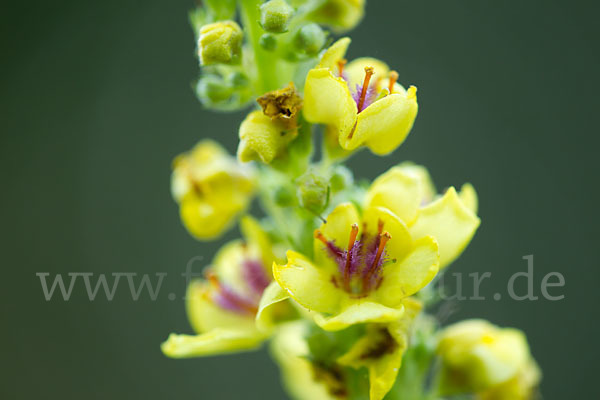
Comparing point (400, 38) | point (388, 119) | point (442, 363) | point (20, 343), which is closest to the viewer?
point (388, 119)

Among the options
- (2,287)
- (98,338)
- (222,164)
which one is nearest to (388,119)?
(222,164)

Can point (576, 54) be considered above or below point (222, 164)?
above

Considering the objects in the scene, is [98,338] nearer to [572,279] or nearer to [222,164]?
[572,279]

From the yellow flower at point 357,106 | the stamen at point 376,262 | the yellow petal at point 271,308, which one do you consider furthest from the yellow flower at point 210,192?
the stamen at point 376,262

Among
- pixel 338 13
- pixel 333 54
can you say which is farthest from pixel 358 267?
pixel 338 13

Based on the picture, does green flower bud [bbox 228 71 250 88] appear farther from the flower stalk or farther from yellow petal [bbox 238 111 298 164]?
yellow petal [bbox 238 111 298 164]

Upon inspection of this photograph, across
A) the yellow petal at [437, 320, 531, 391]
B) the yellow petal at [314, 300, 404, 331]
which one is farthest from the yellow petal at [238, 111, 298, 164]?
the yellow petal at [437, 320, 531, 391]

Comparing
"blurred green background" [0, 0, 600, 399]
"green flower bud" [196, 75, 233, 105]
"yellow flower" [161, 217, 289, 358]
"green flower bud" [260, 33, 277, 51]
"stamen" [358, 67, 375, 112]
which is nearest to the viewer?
"stamen" [358, 67, 375, 112]
